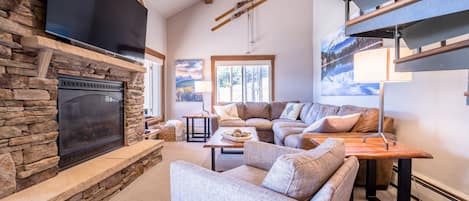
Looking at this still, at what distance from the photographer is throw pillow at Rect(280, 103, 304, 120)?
17.0 feet

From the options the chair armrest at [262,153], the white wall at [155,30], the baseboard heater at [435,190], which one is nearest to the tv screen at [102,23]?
the chair armrest at [262,153]

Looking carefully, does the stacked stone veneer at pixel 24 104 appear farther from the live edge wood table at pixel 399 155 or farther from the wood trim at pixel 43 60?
the live edge wood table at pixel 399 155

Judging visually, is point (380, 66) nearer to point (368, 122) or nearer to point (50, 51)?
point (368, 122)

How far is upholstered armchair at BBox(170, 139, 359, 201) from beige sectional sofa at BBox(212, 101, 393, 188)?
3.60 feet

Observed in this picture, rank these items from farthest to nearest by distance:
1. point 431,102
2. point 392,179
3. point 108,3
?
point 392,179
point 108,3
point 431,102

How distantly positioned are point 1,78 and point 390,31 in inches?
113

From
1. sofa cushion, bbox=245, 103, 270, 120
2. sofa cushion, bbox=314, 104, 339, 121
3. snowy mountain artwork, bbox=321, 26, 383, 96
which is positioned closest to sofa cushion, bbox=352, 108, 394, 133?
snowy mountain artwork, bbox=321, 26, 383, 96

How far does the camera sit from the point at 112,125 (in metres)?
3.06

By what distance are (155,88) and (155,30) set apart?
1252 millimetres

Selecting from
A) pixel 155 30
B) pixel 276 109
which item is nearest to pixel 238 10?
pixel 155 30

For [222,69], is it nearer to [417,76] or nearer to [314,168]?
[417,76]

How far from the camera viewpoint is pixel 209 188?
1234 millimetres

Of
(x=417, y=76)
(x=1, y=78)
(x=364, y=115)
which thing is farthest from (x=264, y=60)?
(x=1, y=78)

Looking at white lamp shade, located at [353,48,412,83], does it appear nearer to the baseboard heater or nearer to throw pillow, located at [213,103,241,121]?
the baseboard heater
